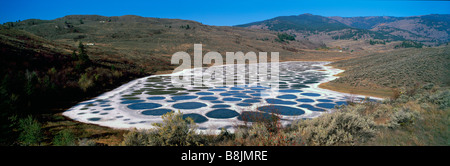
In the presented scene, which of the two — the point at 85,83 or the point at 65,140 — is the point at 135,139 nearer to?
the point at 65,140

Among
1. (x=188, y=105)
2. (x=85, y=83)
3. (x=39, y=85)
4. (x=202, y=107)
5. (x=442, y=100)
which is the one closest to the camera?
(x=442, y=100)

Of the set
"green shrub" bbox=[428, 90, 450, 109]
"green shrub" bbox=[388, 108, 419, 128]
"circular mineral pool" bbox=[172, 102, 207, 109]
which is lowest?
"circular mineral pool" bbox=[172, 102, 207, 109]

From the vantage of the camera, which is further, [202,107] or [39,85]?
[202,107]

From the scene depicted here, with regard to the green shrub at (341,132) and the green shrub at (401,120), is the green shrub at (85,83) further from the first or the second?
the green shrub at (401,120)

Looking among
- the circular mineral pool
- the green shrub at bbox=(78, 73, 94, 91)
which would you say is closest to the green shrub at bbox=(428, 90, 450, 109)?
the circular mineral pool

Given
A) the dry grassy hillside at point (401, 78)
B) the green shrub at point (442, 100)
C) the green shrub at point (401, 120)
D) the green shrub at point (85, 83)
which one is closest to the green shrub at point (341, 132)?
the green shrub at point (401, 120)

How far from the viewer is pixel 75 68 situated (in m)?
20.6

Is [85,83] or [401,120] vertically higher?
[85,83]

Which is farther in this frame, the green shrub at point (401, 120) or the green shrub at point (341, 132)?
the green shrub at point (401, 120)

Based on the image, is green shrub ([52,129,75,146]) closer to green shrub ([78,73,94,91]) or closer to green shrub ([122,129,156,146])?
green shrub ([122,129,156,146])

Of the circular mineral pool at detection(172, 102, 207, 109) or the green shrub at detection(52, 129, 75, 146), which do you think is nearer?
the green shrub at detection(52, 129, 75, 146)

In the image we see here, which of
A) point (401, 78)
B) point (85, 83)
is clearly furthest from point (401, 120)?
point (85, 83)
